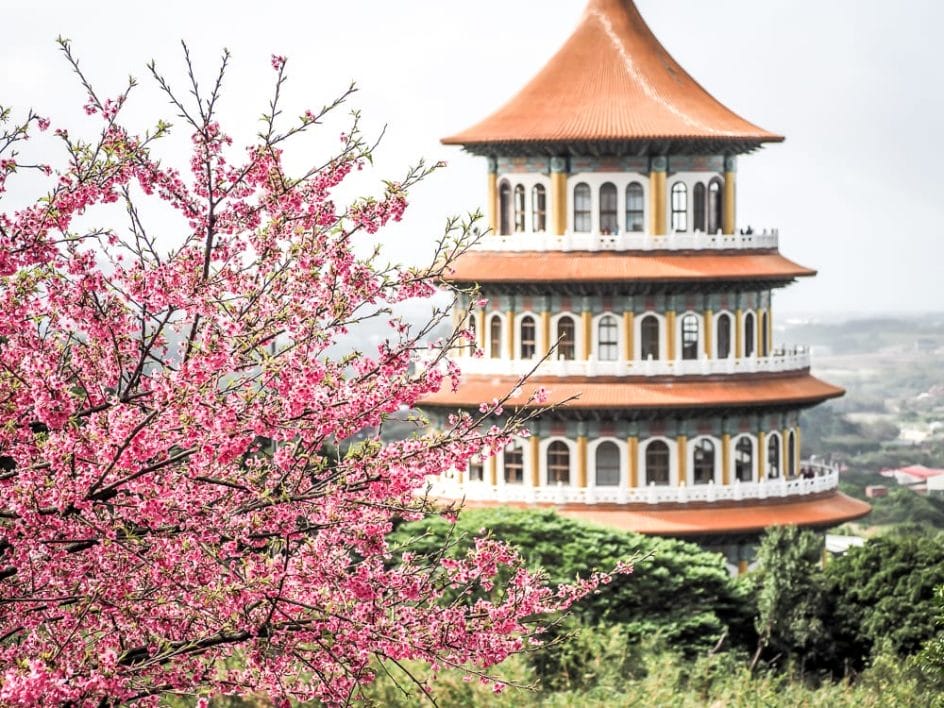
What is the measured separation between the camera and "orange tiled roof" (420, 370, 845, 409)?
67.3m

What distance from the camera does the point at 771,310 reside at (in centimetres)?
7269

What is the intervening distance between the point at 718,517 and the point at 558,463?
16.9ft

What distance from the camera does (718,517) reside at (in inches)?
2660

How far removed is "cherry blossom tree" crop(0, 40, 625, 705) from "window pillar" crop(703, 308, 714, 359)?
5210 cm

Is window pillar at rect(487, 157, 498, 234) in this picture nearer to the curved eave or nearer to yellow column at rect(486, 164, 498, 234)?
yellow column at rect(486, 164, 498, 234)

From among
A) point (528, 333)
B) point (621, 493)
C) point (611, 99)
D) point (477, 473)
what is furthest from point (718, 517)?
point (611, 99)

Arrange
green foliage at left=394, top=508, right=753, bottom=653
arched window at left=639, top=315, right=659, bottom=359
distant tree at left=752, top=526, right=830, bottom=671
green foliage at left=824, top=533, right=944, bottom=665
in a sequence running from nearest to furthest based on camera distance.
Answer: green foliage at left=824, top=533, right=944, bottom=665
distant tree at left=752, top=526, right=830, bottom=671
green foliage at left=394, top=508, right=753, bottom=653
arched window at left=639, top=315, right=659, bottom=359

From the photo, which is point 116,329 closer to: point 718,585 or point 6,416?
point 6,416

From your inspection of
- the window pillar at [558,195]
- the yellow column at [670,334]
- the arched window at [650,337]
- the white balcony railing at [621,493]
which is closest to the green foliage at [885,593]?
the white balcony railing at [621,493]

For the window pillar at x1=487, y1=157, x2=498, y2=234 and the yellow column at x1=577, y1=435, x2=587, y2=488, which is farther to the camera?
the window pillar at x1=487, y1=157, x2=498, y2=234

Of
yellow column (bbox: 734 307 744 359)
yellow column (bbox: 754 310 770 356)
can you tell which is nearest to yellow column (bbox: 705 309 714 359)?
yellow column (bbox: 734 307 744 359)

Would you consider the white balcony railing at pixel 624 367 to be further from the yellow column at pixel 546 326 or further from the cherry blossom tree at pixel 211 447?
the cherry blossom tree at pixel 211 447

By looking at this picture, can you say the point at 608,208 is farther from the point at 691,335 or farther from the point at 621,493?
the point at 621,493

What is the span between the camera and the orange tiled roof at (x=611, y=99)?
229 ft
